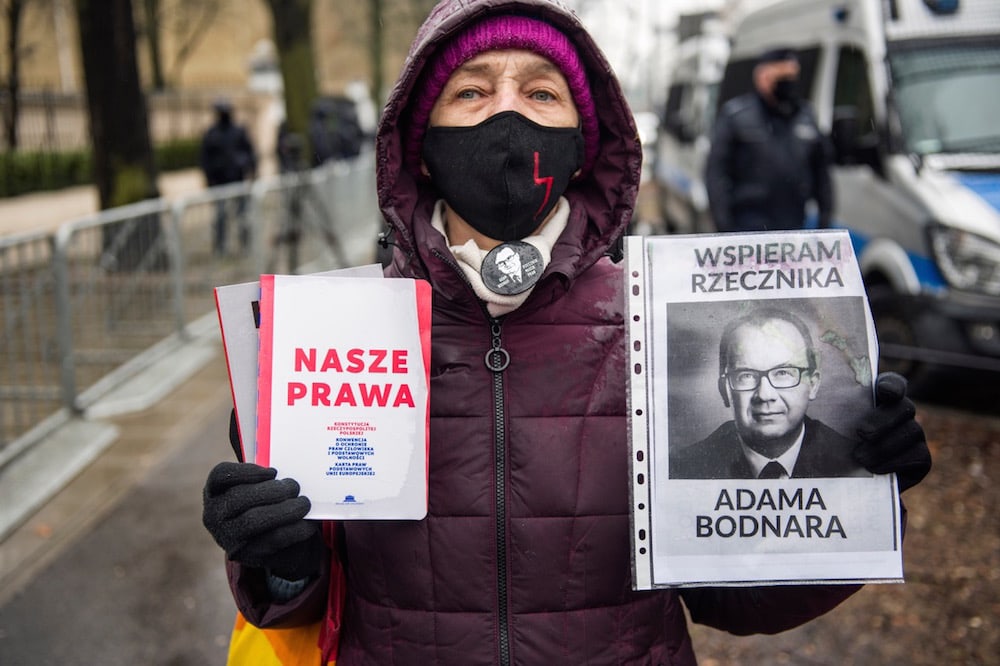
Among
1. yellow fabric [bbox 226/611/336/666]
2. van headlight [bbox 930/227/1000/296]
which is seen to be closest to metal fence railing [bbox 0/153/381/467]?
yellow fabric [bbox 226/611/336/666]

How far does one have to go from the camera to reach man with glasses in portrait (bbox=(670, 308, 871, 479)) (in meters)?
1.52

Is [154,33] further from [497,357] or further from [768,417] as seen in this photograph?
[768,417]

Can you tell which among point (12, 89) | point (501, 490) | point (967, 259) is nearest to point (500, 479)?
point (501, 490)

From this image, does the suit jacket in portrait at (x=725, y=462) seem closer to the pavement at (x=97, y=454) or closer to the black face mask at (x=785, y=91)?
the pavement at (x=97, y=454)

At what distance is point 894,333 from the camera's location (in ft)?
20.7

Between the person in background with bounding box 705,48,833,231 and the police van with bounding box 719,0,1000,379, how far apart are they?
349mm

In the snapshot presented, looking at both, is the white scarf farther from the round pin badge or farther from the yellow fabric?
the yellow fabric

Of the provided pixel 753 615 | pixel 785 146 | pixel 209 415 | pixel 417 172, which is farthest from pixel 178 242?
pixel 753 615

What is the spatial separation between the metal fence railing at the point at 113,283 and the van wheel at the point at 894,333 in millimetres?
5288

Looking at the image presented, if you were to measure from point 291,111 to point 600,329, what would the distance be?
1667cm

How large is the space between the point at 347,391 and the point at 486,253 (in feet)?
1.15

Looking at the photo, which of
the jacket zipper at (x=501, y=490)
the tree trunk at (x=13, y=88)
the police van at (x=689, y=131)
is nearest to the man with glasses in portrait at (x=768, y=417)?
the jacket zipper at (x=501, y=490)

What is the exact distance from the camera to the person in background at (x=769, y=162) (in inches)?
251

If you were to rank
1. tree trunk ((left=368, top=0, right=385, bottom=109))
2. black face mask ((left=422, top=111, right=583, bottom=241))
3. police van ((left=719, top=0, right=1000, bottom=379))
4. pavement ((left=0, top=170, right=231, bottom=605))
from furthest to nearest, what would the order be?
tree trunk ((left=368, top=0, right=385, bottom=109)) < police van ((left=719, top=0, right=1000, bottom=379)) < pavement ((left=0, top=170, right=231, bottom=605)) < black face mask ((left=422, top=111, right=583, bottom=241))
